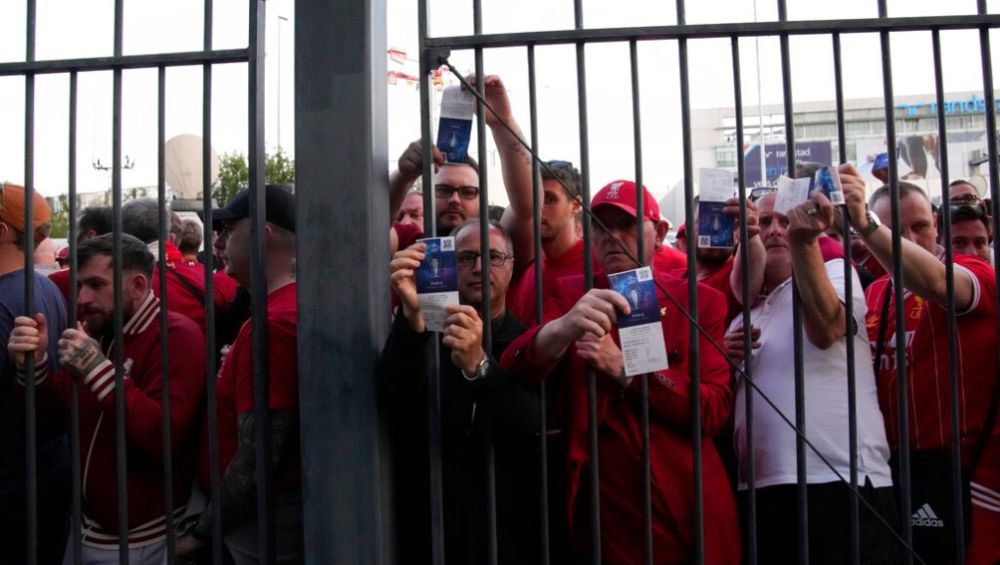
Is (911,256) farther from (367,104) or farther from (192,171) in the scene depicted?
(192,171)

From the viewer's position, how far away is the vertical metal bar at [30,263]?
238 centimetres

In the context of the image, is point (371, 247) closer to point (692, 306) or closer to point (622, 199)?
point (692, 306)

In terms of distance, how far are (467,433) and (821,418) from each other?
42.6 inches

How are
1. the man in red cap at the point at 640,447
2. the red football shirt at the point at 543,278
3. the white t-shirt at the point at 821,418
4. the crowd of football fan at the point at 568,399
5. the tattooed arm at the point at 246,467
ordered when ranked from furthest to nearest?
the red football shirt at the point at 543,278
the white t-shirt at the point at 821,418
the tattooed arm at the point at 246,467
the man in red cap at the point at 640,447
the crowd of football fan at the point at 568,399

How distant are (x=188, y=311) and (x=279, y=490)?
1345 mm

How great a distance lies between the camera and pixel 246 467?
2566 mm

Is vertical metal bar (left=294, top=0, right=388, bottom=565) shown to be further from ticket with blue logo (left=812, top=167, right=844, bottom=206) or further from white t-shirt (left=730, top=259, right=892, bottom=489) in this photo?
white t-shirt (left=730, top=259, right=892, bottom=489)

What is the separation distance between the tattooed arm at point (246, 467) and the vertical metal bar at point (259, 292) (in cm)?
20

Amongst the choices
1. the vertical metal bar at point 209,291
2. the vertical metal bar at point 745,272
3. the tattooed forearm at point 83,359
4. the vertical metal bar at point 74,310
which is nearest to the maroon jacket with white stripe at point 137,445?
the tattooed forearm at point 83,359

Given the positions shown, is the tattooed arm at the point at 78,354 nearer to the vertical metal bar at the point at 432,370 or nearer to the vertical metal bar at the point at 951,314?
the vertical metal bar at the point at 432,370

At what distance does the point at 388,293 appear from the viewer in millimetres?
2252

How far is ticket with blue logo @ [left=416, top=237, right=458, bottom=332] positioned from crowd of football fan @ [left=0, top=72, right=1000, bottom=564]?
0.9 inches

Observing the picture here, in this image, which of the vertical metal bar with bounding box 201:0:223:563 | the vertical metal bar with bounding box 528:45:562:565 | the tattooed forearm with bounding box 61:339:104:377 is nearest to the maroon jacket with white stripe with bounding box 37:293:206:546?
the tattooed forearm with bounding box 61:339:104:377

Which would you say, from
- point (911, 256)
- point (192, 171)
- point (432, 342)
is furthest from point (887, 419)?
point (192, 171)
